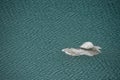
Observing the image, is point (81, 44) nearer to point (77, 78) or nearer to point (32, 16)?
point (77, 78)

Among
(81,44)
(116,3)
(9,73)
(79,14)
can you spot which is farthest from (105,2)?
(9,73)

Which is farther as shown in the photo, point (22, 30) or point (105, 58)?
point (22, 30)

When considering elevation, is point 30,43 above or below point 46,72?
above
